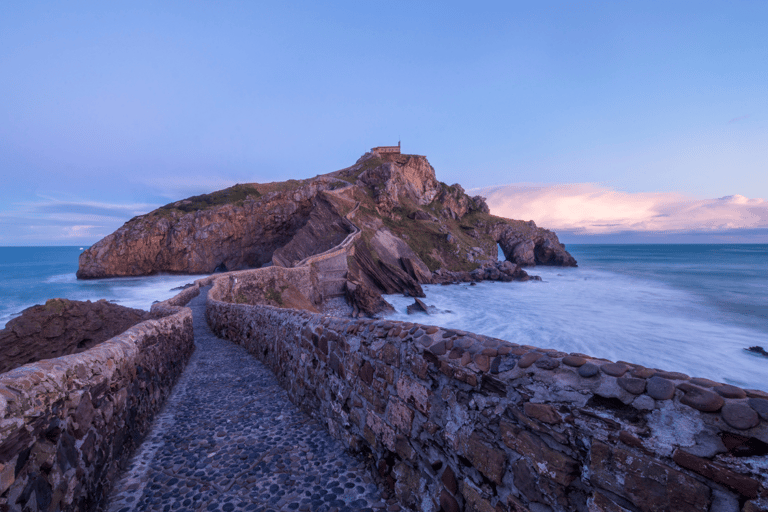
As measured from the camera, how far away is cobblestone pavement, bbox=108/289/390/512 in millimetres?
3445

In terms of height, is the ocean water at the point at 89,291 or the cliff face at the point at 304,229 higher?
the cliff face at the point at 304,229

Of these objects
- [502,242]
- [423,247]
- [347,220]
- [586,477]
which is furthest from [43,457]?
[502,242]

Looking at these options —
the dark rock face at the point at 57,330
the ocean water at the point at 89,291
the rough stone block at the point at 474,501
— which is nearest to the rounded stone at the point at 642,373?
the rough stone block at the point at 474,501

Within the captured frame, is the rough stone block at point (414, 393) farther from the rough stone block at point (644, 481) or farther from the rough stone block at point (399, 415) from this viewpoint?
the rough stone block at point (644, 481)

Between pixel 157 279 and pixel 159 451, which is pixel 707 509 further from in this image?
pixel 157 279

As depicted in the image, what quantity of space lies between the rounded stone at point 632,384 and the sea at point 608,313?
18.7 metres

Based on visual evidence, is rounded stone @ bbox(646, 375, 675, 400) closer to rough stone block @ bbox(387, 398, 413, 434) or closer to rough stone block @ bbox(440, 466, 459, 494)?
rough stone block @ bbox(440, 466, 459, 494)

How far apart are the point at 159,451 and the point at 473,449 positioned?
4284 mm

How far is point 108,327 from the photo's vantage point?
7.74 metres

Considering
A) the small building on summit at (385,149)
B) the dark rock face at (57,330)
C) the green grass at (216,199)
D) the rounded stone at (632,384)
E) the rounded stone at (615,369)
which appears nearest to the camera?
the rounded stone at (632,384)

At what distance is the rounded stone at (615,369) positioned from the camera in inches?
72.3

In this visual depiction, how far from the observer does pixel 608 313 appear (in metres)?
27.9

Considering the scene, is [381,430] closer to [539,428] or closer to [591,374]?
[539,428]

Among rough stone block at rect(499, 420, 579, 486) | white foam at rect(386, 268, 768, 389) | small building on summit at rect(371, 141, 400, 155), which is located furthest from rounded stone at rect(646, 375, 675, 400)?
small building on summit at rect(371, 141, 400, 155)
